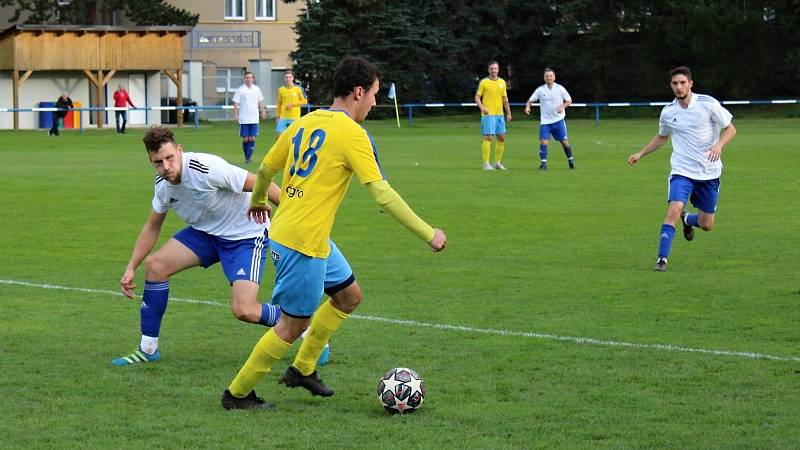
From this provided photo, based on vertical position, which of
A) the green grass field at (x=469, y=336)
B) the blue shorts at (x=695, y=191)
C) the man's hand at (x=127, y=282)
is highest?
the blue shorts at (x=695, y=191)

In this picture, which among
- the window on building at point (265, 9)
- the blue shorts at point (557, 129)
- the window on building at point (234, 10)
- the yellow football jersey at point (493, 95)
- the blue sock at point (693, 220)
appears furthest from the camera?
the window on building at point (265, 9)

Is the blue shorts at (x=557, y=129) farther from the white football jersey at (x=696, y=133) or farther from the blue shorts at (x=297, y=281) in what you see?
the blue shorts at (x=297, y=281)

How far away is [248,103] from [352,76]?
24.2m

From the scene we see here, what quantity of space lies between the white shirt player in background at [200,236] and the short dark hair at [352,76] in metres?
1.58

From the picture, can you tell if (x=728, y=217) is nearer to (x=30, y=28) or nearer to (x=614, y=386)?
(x=614, y=386)

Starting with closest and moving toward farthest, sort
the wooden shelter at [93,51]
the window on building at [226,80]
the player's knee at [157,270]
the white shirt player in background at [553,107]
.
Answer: the player's knee at [157,270], the white shirt player in background at [553,107], the wooden shelter at [93,51], the window on building at [226,80]

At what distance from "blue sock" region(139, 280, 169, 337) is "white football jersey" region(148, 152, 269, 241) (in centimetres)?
46

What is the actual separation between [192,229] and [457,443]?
9.41ft

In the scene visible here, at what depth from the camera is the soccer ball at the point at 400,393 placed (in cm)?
702

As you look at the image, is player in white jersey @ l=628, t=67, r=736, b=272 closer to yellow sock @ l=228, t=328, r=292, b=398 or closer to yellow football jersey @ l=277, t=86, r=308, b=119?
yellow sock @ l=228, t=328, r=292, b=398

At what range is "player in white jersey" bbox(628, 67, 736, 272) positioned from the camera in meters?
13.0

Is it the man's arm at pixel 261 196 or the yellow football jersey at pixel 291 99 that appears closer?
the man's arm at pixel 261 196

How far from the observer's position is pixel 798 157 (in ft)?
94.2

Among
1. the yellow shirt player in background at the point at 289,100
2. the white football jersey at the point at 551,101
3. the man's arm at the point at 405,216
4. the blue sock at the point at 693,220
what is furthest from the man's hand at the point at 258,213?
the yellow shirt player in background at the point at 289,100
